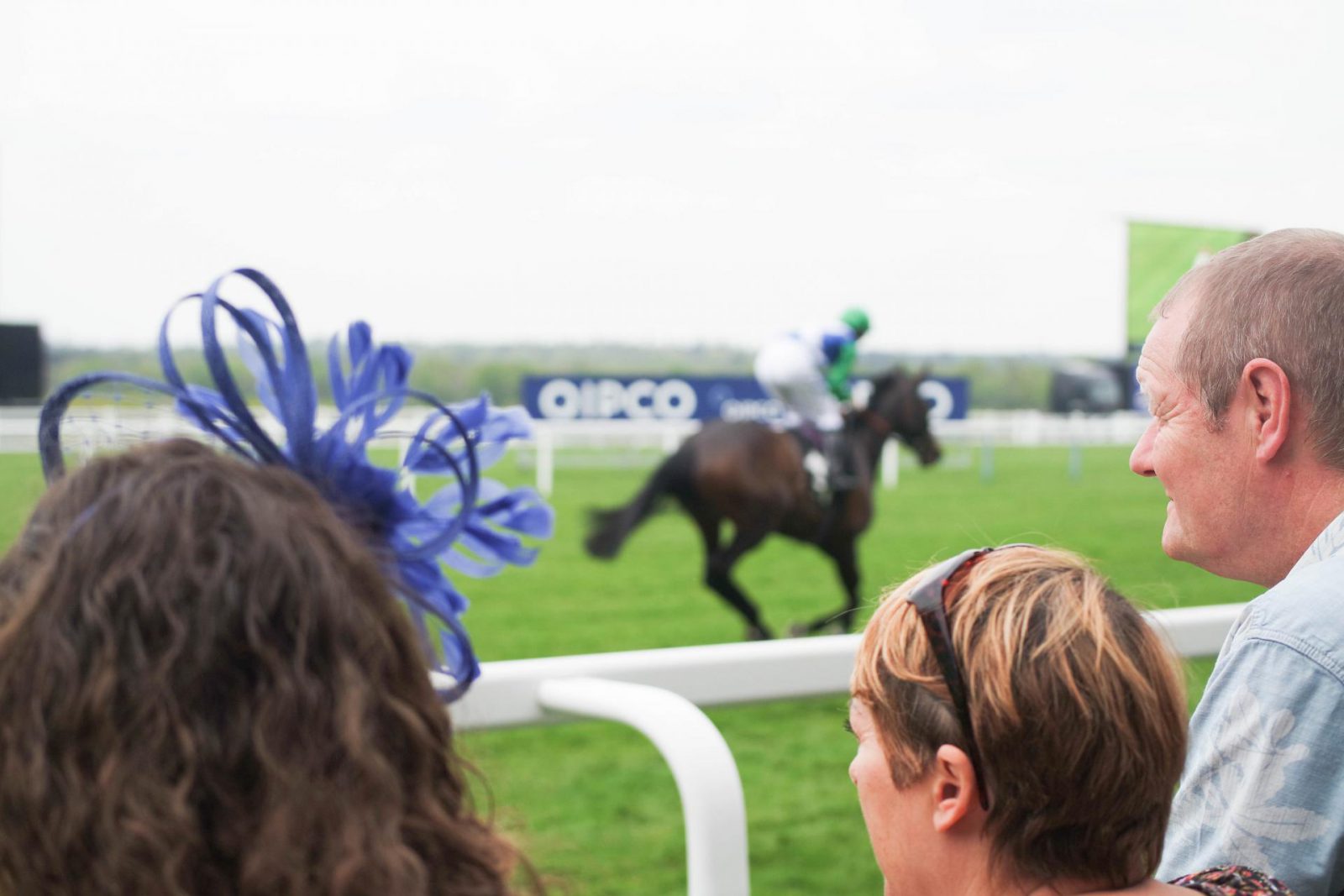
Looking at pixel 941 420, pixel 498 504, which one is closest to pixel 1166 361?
pixel 498 504

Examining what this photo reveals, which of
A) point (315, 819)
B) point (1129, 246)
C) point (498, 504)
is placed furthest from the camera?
point (1129, 246)

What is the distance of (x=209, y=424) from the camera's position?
0.79 metres

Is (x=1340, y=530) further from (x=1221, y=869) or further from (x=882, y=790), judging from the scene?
(x=882, y=790)

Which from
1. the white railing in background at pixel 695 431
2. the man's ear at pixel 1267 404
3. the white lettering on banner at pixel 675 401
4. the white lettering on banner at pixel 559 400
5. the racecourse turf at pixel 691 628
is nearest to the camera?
the man's ear at pixel 1267 404

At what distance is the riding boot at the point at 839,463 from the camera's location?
21.0ft

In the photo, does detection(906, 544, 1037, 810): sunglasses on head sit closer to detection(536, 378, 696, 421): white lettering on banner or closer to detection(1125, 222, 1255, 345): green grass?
detection(1125, 222, 1255, 345): green grass

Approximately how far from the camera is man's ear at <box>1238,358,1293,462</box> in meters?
1.15

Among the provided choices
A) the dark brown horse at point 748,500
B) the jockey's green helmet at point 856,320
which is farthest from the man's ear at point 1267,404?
the jockey's green helmet at point 856,320

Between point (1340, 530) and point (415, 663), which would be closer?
point (415, 663)

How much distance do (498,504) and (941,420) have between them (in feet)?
45.0

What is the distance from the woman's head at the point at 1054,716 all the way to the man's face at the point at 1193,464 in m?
0.39

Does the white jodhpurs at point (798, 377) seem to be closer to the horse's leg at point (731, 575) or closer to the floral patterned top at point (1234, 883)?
the horse's leg at point (731, 575)

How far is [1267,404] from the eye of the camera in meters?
1.16

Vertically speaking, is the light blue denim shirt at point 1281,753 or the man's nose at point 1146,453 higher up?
the man's nose at point 1146,453
